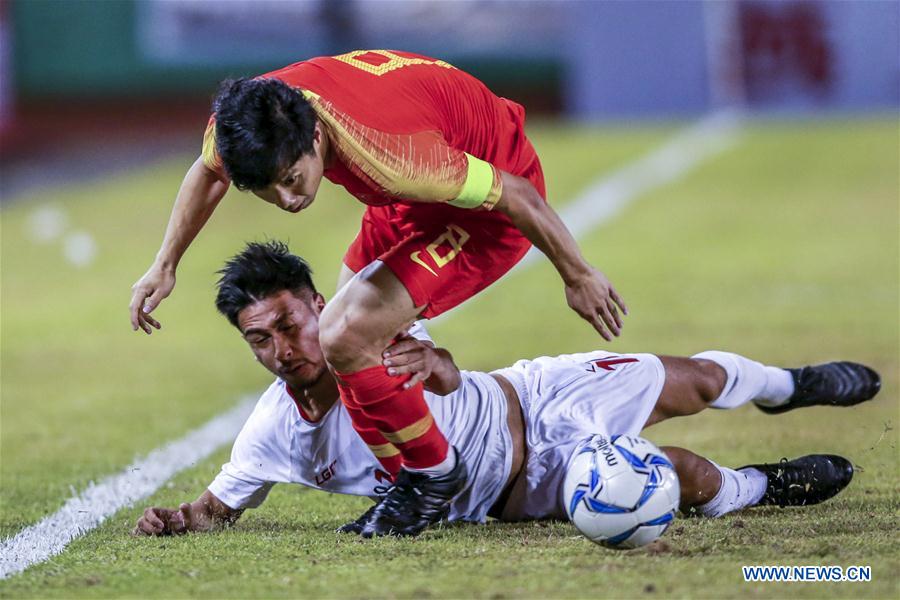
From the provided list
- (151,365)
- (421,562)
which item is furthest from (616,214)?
(421,562)

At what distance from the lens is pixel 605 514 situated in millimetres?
4059

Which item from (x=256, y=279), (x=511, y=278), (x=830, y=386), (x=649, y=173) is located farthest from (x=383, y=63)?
(x=649, y=173)

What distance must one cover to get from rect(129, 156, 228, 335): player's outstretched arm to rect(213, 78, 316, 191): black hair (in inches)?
27.7

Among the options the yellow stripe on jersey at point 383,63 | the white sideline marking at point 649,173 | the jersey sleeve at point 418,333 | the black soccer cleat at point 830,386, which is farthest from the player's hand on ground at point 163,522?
the white sideline marking at point 649,173

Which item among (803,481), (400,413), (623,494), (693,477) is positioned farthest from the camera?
(803,481)

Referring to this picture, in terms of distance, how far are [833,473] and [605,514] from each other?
1.15 m

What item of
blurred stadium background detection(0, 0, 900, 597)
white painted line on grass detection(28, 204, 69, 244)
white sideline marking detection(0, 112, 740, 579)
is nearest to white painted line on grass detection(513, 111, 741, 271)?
blurred stadium background detection(0, 0, 900, 597)

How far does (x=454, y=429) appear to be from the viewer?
4.69 m

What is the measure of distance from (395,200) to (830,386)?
209cm

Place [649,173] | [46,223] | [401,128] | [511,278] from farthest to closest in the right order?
1. [649,173]
2. [46,223]
3. [511,278]
4. [401,128]

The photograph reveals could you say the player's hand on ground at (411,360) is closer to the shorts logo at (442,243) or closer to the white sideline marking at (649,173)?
the shorts logo at (442,243)

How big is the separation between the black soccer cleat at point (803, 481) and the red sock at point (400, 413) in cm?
112

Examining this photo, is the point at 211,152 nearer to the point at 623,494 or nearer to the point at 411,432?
the point at 411,432

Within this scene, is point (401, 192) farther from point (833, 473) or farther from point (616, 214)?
point (616, 214)
